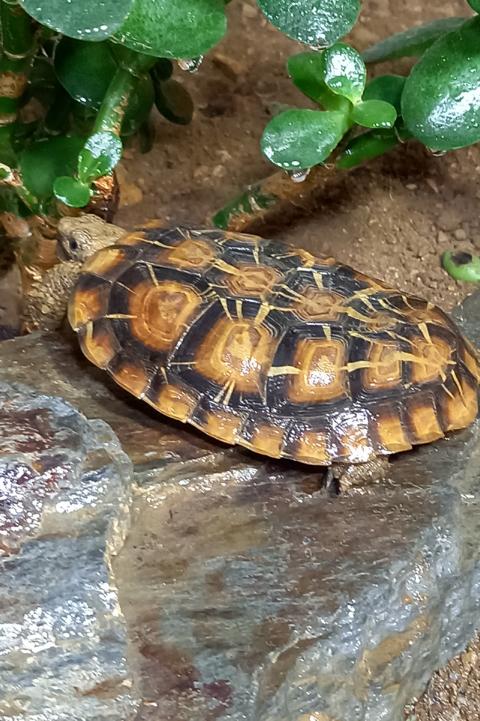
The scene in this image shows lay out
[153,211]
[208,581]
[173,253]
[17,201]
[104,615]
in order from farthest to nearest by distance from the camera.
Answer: [153,211] < [17,201] < [173,253] < [208,581] < [104,615]

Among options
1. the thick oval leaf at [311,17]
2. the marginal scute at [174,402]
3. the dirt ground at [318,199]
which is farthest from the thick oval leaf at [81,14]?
the dirt ground at [318,199]

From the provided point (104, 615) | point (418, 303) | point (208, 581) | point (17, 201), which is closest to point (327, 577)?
point (208, 581)

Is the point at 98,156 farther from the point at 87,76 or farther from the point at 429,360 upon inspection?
the point at 429,360

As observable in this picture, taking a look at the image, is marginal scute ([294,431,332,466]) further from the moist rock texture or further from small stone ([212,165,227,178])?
small stone ([212,165,227,178])

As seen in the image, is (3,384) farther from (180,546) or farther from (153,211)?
(153,211)

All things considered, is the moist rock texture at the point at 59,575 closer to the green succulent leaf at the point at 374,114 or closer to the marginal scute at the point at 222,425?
the marginal scute at the point at 222,425

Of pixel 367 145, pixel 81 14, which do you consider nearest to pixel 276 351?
pixel 367 145

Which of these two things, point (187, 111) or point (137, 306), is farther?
point (187, 111)

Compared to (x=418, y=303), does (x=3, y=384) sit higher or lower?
lower
